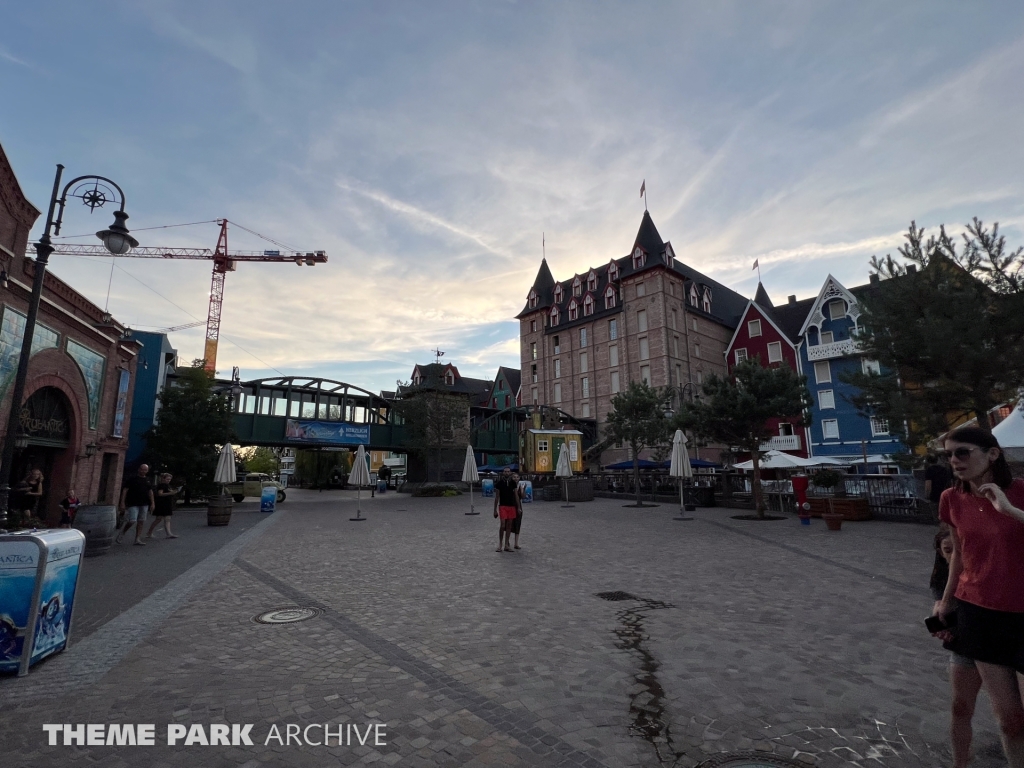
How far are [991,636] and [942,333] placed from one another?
40.7ft

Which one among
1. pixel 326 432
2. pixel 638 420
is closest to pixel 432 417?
pixel 326 432

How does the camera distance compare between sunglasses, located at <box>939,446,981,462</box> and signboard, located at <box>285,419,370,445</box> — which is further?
signboard, located at <box>285,419,370,445</box>

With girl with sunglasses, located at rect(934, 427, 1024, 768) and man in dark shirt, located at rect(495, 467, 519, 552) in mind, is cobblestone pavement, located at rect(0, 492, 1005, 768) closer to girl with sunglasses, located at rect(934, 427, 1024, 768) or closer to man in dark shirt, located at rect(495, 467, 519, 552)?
girl with sunglasses, located at rect(934, 427, 1024, 768)

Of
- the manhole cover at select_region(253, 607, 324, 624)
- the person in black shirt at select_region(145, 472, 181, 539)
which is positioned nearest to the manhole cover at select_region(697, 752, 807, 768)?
the manhole cover at select_region(253, 607, 324, 624)

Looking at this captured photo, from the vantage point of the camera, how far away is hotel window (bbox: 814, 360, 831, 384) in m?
37.4

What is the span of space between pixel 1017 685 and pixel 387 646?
4922 millimetres

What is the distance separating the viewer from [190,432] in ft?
89.7

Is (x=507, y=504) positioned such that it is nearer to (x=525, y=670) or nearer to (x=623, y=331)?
(x=525, y=670)

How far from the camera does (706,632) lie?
18.6 feet

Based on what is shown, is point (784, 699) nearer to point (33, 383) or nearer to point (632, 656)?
point (632, 656)

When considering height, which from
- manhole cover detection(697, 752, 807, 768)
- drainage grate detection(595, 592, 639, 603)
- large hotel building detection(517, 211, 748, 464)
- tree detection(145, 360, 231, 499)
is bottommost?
drainage grate detection(595, 592, 639, 603)

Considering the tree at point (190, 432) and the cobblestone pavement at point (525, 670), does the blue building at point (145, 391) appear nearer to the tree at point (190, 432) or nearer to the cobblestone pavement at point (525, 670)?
the tree at point (190, 432)

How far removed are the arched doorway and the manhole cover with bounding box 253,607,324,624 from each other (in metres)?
11.7

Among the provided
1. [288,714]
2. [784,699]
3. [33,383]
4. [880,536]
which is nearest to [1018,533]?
[784,699]
